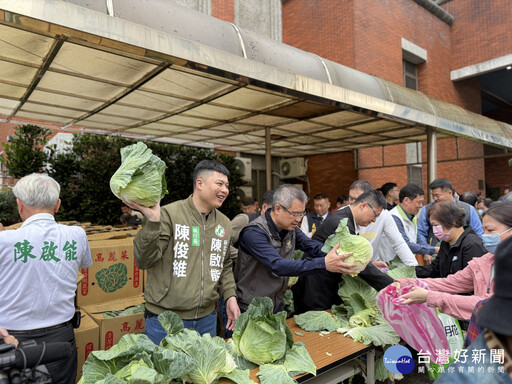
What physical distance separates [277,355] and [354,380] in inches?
63.1

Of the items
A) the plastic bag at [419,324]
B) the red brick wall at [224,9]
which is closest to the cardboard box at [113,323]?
the plastic bag at [419,324]

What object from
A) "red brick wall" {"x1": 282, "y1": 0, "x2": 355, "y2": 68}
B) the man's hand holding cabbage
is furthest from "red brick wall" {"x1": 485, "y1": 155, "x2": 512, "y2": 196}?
the man's hand holding cabbage

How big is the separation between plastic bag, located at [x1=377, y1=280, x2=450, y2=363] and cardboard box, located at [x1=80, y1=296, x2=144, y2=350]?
228 centimetres

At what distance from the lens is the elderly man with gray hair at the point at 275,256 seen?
2.54 meters

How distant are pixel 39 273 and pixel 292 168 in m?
10.7

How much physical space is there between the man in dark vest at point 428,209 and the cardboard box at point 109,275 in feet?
13.0

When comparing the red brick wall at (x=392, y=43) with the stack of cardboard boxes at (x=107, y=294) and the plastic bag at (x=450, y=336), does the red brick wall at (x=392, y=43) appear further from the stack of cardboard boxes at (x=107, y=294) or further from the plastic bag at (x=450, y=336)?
the stack of cardboard boxes at (x=107, y=294)

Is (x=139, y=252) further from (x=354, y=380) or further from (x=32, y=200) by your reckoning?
(x=354, y=380)

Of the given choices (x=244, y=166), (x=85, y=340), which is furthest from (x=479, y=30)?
(x=85, y=340)

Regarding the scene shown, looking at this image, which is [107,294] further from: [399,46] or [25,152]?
[399,46]

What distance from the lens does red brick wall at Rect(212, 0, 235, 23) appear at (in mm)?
9991

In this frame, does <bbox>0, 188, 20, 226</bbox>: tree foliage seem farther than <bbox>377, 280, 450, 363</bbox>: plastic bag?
Yes

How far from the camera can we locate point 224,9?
10.2 meters

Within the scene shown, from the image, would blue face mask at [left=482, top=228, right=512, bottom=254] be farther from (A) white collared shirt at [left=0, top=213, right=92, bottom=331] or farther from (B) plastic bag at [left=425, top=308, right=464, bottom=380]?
(A) white collared shirt at [left=0, top=213, right=92, bottom=331]
